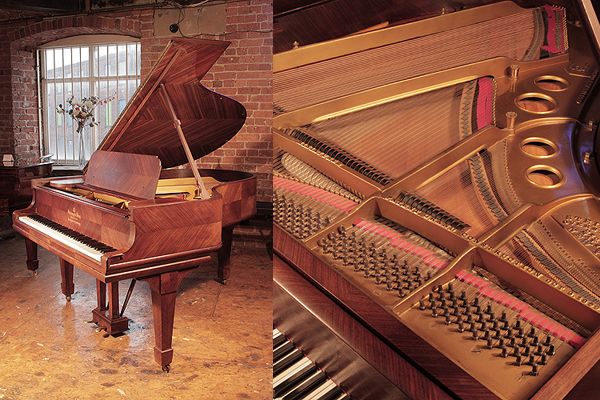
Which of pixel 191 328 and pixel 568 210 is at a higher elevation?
pixel 568 210

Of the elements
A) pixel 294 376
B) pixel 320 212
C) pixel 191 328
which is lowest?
pixel 191 328

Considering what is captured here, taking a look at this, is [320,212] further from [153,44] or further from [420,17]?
[153,44]

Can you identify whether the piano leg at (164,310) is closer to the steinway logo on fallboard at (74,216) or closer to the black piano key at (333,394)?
the steinway logo on fallboard at (74,216)

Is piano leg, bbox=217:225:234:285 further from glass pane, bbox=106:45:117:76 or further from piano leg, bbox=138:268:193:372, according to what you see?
glass pane, bbox=106:45:117:76

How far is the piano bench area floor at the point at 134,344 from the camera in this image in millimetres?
2311

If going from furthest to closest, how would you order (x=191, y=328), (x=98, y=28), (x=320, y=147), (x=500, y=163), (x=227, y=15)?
1. (x=98, y=28)
2. (x=227, y=15)
3. (x=191, y=328)
4. (x=320, y=147)
5. (x=500, y=163)

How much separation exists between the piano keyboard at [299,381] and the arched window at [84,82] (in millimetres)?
5358

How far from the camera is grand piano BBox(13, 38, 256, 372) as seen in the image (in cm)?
236

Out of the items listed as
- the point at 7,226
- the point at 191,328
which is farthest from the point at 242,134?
the point at 7,226

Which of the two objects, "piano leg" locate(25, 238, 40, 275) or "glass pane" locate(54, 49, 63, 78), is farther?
"glass pane" locate(54, 49, 63, 78)

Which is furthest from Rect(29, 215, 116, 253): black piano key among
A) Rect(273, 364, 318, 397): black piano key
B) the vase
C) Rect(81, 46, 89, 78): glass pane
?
Rect(81, 46, 89, 78): glass pane

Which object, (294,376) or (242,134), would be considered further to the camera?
(242,134)

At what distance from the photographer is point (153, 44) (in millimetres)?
5332

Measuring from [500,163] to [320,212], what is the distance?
0.50 metres
